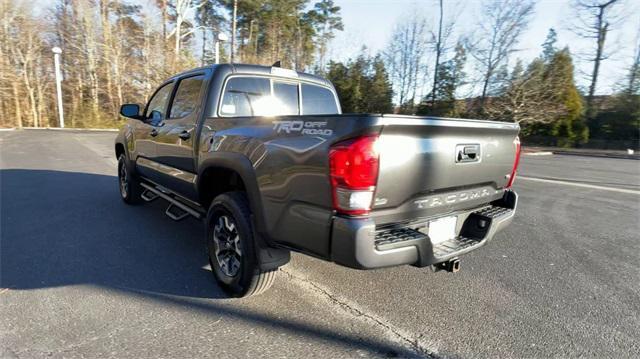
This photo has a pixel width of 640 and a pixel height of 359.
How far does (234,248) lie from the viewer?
282 centimetres

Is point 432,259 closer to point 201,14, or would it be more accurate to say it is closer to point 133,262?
point 133,262

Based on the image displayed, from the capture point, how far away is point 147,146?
181 inches

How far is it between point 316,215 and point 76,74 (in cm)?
2832

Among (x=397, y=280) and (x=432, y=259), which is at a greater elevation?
(x=432, y=259)

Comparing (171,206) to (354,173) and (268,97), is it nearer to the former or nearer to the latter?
(268,97)

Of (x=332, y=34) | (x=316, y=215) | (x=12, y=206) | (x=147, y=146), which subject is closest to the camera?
(x=316, y=215)

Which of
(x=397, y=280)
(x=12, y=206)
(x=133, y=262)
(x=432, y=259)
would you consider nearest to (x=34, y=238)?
(x=133, y=262)

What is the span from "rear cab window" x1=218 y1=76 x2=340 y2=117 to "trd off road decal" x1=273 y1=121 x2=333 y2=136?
1.14 meters

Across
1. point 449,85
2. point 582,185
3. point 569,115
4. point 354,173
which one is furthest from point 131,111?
point 569,115

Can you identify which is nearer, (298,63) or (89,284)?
(89,284)

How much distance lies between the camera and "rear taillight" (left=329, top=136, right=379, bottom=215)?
6.23ft

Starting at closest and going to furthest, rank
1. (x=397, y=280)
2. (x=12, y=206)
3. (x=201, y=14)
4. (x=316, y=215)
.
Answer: (x=316, y=215) < (x=397, y=280) < (x=12, y=206) < (x=201, y=14)

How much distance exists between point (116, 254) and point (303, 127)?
8.90ft

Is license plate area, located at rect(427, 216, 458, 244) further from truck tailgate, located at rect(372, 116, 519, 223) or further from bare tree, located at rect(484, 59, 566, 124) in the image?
bare tree, located at rect(484, 59, 566, 124)
